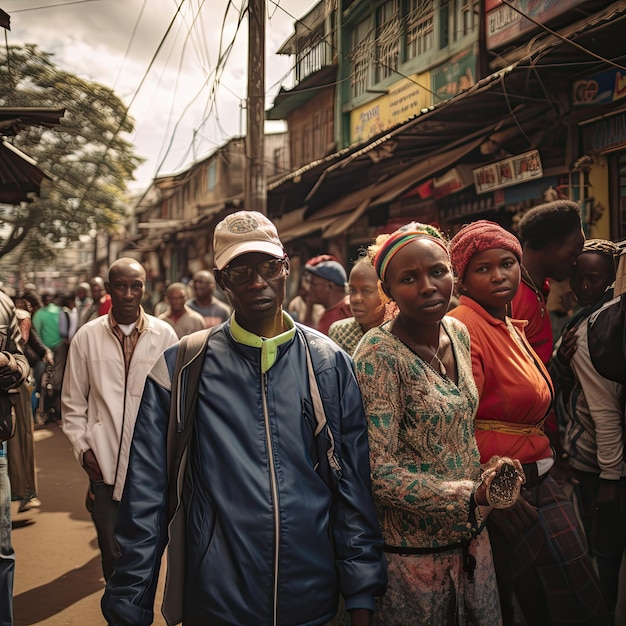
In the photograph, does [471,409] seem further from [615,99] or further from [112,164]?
[112,164]

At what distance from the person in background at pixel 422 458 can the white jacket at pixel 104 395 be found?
2.01 meters

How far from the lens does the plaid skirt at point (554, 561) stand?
256 cm

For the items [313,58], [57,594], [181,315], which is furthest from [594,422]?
[181,315]

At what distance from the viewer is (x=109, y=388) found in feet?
13.0

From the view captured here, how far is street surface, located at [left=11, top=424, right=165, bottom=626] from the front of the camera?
13.8ft

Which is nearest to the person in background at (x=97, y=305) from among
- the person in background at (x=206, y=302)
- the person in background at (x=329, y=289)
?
the person in background at (x=206, y=302)

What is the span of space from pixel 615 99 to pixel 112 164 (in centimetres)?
1921

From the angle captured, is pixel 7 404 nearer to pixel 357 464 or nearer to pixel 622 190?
pixel 357 464

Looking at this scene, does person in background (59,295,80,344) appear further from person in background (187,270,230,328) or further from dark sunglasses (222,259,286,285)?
dark sunglasses (222,259,286,285)

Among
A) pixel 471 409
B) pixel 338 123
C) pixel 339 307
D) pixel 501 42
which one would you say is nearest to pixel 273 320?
pixel 471 409

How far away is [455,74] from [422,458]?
8.64m

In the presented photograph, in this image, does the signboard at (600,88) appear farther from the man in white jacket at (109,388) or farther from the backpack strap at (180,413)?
the backpack strap at (180,413)

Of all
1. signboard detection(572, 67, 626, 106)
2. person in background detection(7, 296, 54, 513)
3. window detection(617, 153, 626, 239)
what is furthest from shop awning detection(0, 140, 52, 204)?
window detection(617, 153, 626, 239)

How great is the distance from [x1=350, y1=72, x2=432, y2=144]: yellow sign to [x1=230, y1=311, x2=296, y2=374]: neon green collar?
8.73m
